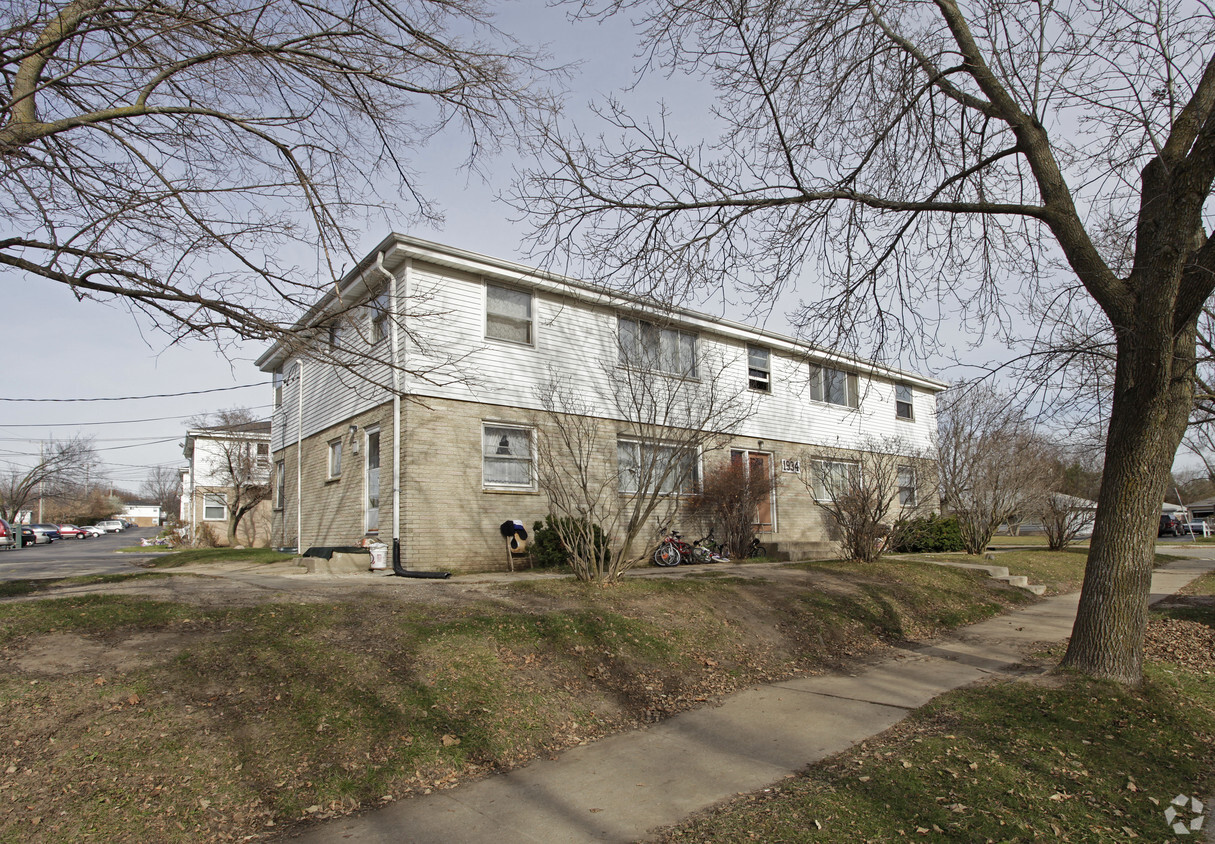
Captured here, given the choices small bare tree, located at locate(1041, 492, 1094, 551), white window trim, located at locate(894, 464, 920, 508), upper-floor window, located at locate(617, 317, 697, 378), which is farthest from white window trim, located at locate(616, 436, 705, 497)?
small bare tree, located at locate(1041, 492, 1094, 551)

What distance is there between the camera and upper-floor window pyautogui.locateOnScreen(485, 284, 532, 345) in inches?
543

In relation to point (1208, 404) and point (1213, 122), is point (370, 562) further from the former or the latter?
point (1208, 404)

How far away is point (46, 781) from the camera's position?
4.03 metres


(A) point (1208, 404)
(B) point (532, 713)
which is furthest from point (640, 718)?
(A) point (1208, 404)

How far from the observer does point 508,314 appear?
1405 cm

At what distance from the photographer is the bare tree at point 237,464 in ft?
92.9

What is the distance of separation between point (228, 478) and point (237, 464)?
2838 millimetres

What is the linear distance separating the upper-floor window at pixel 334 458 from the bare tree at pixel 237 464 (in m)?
14.0

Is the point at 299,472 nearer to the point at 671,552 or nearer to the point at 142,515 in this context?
the point at 671,552

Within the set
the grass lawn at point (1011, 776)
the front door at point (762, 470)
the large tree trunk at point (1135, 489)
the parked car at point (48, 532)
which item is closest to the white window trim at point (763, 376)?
the front door at point (762, 470)

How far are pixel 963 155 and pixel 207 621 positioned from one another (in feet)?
27.6

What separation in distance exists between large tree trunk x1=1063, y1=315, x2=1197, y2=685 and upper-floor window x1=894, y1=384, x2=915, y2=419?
18173 mm

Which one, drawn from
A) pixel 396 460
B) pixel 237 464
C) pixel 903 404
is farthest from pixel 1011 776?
pixel 237 464

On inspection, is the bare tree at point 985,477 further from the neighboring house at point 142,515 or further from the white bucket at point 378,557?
the neighboring house at point 142,515
